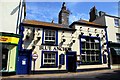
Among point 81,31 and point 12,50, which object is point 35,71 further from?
point 81,31

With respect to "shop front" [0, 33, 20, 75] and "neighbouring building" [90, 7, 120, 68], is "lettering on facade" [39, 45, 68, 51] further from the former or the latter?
"neighbouring building" [90, 7, 120, 68]

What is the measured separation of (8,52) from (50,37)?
205 inches

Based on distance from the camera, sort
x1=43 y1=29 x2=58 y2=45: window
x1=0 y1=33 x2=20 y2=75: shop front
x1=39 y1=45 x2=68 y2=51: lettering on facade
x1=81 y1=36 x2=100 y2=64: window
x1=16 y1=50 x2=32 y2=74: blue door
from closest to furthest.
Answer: x1=0 y1=33 x2=20 y2=75: shop front → x1=16 y1=50 x2=32 y2=74: blue door → x1=39 y1=45 x2=68 y2=51: lettering on facade → x1=43 y1=29 x2=58 y2=45: window → x1=81 y1=36 x2=100 y2=64: window

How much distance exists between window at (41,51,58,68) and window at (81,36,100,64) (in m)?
3.67

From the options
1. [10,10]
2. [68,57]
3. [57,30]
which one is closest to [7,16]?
[10,10]

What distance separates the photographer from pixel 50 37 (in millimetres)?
17750

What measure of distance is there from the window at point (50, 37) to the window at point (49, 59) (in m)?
1.17

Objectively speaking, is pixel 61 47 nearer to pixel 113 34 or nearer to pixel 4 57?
pixel 4 57

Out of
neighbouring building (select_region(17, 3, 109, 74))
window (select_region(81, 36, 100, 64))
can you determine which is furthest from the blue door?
window (select_region(81, 36, 100, 64))

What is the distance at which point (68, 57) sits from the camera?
18234mm

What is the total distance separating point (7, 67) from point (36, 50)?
3.60 metres

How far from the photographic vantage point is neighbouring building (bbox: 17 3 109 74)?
16.2 meters

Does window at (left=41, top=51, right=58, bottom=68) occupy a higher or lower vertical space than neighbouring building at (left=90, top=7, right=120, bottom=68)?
lower

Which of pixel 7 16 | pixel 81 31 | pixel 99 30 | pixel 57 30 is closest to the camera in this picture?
pixel 7 16
